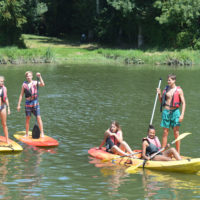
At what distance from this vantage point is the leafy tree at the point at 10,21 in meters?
43.3

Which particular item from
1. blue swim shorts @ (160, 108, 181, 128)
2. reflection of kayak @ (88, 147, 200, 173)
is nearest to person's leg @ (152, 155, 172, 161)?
reflection of kayak @ (88, 147, 200, 173)

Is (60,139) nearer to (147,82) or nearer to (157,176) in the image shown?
(157,176)

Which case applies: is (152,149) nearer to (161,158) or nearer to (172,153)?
(161,158)

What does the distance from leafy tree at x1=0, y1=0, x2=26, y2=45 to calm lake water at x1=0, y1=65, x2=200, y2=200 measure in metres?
15.7

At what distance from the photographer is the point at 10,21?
4516 cm

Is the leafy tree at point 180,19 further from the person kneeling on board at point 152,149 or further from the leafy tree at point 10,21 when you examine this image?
the person kneeling on board at point 152,149

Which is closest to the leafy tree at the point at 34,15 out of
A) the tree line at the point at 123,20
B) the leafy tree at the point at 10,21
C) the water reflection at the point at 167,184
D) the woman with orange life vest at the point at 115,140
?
the tree line at the point at 123,20

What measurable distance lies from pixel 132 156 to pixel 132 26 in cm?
3989

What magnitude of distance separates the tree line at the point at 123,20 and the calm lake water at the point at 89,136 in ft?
48.7

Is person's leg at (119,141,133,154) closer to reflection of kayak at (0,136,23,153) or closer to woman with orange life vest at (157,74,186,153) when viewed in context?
woman with orange life vest at (157,74,186,153)

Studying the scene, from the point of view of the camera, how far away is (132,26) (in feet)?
165

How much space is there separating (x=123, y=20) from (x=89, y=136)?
1420 inches

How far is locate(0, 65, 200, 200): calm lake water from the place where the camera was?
9.77 m

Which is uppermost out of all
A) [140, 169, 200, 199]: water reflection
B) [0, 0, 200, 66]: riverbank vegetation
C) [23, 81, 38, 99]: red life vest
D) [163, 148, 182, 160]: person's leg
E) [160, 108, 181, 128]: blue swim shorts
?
[0, 0, 200, 66]: riverbank vegetation
